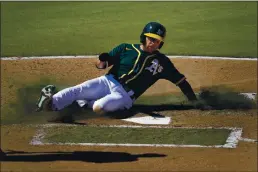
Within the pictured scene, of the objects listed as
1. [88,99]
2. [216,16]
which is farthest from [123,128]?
[216,16]

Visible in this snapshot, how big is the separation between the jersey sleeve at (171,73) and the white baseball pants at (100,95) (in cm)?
51

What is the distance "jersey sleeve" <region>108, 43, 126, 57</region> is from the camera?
9.94 meters

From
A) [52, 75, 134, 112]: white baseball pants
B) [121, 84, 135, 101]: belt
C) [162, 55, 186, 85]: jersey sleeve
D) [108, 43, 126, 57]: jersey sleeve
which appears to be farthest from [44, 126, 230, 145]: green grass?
[108, 43, 126, 57]: jersey sleeve

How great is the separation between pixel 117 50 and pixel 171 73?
0.77m

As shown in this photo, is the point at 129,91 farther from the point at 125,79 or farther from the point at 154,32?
the point at 154,32

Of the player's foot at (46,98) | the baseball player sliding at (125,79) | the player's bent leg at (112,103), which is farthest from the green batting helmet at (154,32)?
the player's foot at (46,98)

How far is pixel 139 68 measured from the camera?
981cm


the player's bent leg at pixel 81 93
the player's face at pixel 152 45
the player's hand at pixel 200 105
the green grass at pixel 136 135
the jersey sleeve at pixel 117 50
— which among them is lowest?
the green grass at pixel 136 135

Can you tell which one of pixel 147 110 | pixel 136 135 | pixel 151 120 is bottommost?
pixel 136 135

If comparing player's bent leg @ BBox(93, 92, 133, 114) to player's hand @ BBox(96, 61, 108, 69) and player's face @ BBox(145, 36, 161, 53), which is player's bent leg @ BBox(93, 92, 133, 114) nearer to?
player's hand @ BBox(96, 61, 108, 69)

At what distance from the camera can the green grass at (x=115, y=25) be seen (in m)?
10.4

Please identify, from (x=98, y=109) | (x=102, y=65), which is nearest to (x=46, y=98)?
(x=98, y=109)

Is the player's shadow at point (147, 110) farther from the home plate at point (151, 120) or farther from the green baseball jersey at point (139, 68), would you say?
the green baseball jersey at point (139, 68)

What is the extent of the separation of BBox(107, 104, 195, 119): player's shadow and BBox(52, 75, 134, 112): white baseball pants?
104mm
